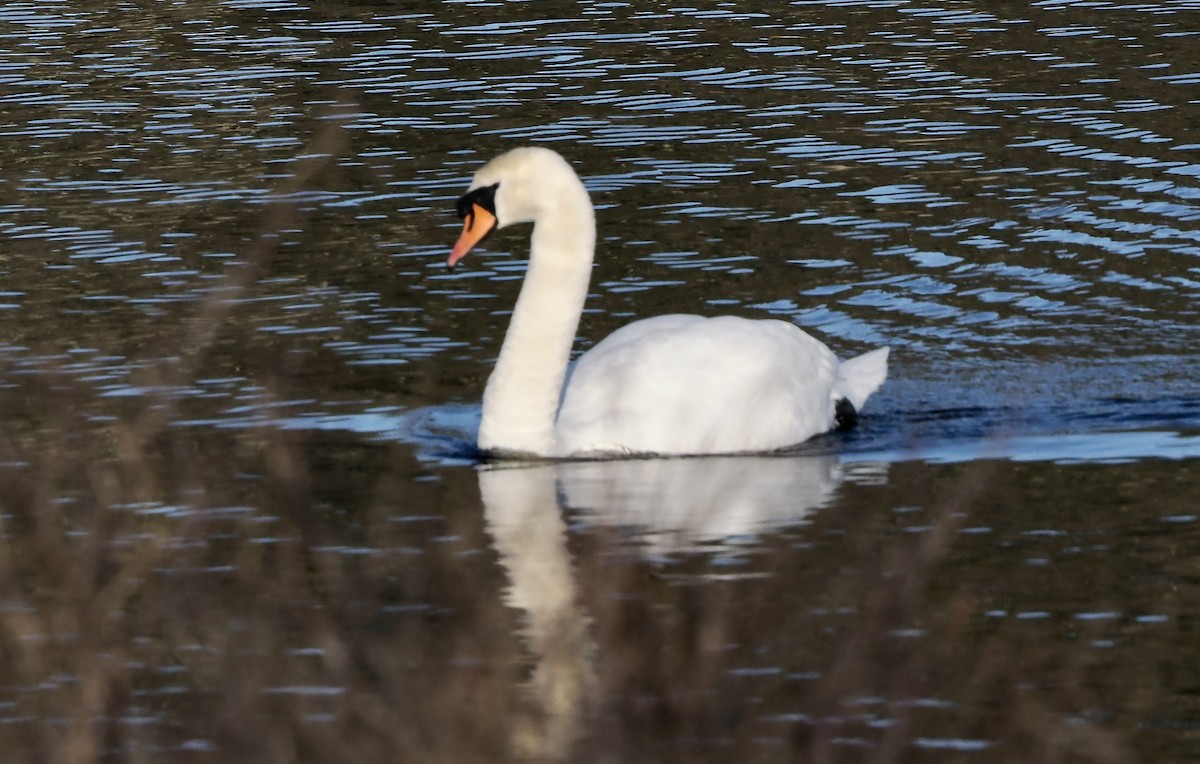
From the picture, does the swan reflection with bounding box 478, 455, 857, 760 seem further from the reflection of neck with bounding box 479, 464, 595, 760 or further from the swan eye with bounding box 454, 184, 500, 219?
the swan eye with bounding box 454, 184, 500, 219

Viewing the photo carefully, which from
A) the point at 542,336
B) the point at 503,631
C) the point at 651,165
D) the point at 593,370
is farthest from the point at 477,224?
the point at 651,165

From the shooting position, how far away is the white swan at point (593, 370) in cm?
1044

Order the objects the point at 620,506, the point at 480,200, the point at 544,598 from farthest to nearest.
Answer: the point at 480,200 < the point at 620,506 < the point at 544,598

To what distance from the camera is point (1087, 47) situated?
2267 cm

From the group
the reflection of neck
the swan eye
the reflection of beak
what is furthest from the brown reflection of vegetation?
the swan eye

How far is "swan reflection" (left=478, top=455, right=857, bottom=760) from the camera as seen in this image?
816cm

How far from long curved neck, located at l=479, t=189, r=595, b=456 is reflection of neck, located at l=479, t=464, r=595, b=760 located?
0.20m

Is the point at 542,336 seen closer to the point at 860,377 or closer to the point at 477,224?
the point at 477,224

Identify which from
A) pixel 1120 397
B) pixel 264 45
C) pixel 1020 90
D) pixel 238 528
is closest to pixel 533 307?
pixel 238 528

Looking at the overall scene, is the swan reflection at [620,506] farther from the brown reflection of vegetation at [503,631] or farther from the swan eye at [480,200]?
the swan eye at [480,200]

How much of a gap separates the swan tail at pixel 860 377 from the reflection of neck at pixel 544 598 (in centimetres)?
169

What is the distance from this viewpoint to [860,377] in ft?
37.7

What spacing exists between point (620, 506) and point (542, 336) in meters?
1.53

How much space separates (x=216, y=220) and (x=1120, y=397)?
7274mm
